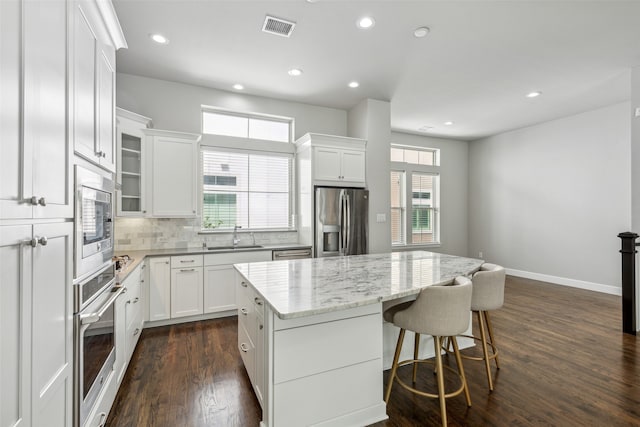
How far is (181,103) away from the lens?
4191 millimetres

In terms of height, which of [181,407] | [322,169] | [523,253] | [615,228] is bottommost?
[181,407]

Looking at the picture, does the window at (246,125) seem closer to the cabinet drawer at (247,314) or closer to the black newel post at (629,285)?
the cabinet drawer at (247,314)

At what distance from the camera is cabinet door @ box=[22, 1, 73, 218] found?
3.36ft

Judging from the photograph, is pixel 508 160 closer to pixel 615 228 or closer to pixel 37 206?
pixel 615 228

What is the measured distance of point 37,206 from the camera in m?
1.09

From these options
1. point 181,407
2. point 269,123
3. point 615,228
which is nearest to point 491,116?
point 615,228

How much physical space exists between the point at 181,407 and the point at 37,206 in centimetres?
172

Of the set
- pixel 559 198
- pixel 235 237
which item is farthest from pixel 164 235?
pixel 559 198

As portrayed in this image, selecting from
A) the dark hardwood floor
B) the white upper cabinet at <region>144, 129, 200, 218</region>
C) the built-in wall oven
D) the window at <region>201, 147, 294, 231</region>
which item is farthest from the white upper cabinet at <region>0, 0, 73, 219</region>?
the window at <region>201, 147, 294, 231</region>

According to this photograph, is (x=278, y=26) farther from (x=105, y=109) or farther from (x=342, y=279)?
(x=342, y=279)

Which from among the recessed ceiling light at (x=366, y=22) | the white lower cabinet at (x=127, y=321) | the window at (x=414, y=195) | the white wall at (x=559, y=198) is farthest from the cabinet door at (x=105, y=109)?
A: the white wall at (x=559, y=198)

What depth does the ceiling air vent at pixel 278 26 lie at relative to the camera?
9.20 ft

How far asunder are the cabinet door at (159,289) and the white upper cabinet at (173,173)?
0.65 metres

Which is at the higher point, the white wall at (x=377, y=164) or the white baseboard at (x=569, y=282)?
the white wall at (x=377, y=164)
